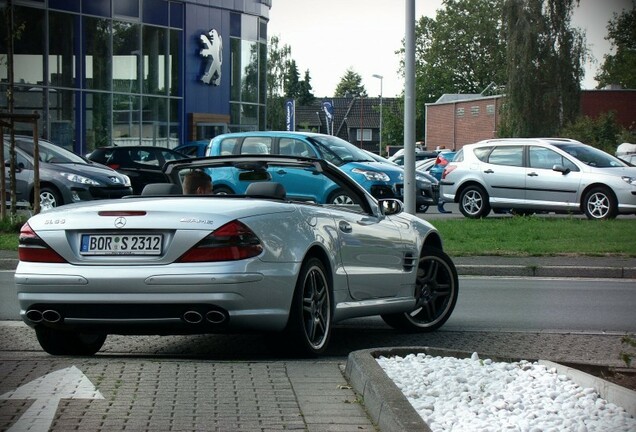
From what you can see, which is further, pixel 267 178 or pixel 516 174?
pixel 516 174

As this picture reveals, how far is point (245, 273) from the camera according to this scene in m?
6.88

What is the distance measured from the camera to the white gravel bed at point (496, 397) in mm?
4988

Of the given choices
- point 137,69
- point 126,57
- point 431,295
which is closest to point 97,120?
point 126,57

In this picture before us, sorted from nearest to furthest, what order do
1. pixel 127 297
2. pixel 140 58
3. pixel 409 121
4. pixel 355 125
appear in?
pixel 127 297 < pixel 409 121 < pixel 140 58 < pixel 355 125

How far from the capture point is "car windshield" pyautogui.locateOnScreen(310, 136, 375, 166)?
22.3m

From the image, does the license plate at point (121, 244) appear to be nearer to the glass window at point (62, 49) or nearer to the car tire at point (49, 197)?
the car tire at point (49, 197)

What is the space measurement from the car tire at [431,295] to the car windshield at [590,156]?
15.7m

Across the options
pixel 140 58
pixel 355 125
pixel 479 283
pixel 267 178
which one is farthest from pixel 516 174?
pixel 355 125

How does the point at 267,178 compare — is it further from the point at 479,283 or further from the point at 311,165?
the point at 479,283

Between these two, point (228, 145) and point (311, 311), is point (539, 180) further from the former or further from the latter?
point (311, 311)

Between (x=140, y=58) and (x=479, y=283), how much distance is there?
31.0 m

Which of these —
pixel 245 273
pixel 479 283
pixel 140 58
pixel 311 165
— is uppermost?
pixel 140 58

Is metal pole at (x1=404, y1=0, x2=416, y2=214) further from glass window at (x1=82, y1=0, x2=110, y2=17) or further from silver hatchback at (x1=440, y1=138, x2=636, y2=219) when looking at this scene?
glass window at (x1=82, y1=0, x2=110, y2=17)

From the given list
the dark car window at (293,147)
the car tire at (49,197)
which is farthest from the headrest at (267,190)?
the car tire at (49,197)
